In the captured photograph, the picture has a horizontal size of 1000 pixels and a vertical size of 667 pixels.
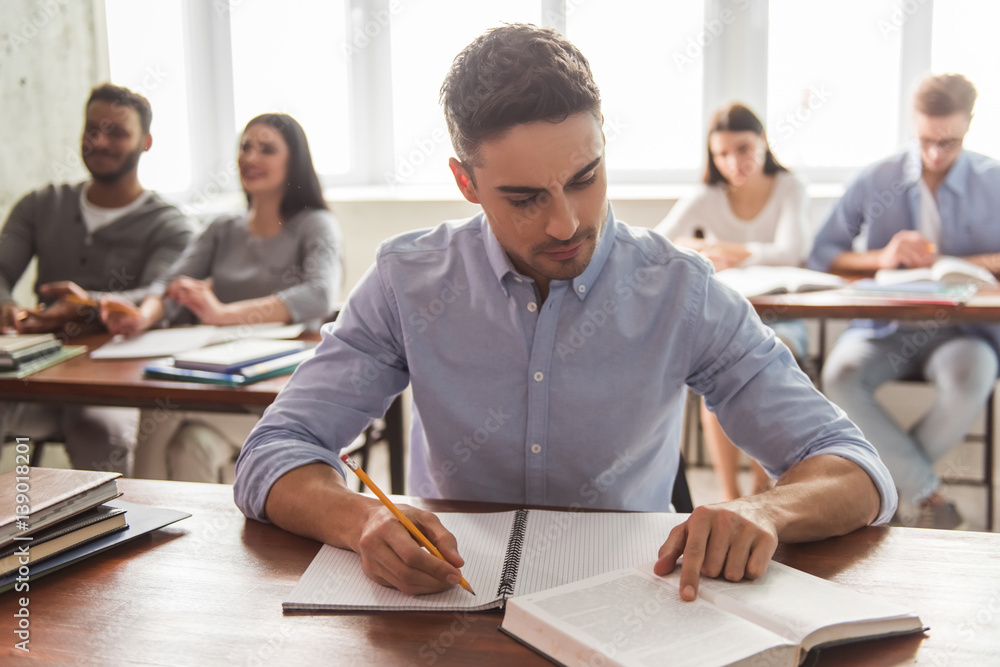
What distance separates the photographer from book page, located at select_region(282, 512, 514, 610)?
85cm

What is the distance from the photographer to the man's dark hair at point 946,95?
279 centimetres

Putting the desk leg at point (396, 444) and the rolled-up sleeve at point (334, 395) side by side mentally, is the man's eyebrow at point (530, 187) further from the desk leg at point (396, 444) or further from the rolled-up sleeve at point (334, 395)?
the desk leg at point (396, 444)

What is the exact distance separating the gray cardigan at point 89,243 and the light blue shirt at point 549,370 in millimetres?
1788

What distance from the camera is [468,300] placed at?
1.32 m

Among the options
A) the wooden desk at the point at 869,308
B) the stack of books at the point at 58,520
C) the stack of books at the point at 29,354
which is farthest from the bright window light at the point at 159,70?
the stack of books at the point at 58,520

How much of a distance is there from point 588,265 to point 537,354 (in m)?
0.15

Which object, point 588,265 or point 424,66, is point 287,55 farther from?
point 588,265

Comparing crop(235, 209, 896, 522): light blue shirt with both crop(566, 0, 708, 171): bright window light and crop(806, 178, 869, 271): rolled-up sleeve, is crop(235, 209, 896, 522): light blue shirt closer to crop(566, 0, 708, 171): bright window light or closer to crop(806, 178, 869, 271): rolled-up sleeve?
crop(806, 178, 869, 271): rolled-up sleeve

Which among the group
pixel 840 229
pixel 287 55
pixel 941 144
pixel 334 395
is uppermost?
pixel 287 55

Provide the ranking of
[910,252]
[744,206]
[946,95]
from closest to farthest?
[946,95]
[910,252]
[744,206]

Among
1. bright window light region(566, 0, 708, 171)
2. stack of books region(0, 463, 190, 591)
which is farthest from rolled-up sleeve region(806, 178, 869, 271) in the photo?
stack of books region(0, 463, 190, 591)

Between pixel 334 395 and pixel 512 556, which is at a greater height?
pixel 334 395

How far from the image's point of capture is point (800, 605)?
0.79 metres

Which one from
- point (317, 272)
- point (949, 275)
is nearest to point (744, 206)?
point (949, 275)
